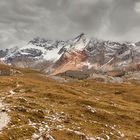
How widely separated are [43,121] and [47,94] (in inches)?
1679

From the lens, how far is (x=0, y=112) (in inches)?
2559

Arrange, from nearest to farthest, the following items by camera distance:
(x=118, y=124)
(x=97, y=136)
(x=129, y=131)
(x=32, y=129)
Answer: (x=32, y=129), (x=97, y=136), (x=129, y=131), (x=118, y=124)

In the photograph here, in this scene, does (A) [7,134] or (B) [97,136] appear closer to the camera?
(A) [7,134]

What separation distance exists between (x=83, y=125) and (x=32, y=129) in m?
13.1

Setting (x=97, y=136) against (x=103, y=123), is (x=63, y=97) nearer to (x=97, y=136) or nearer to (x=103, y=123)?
(x=103, y=123)

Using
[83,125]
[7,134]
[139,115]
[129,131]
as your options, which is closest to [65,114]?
[83,125]

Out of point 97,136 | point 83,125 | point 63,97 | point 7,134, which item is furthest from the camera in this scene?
point 63,97

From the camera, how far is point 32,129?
186ft

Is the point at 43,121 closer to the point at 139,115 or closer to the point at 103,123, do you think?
the point at 103,123

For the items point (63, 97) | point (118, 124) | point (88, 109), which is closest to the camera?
point (118, 124)

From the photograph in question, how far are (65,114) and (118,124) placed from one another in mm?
11588

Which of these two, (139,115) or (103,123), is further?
(139,115)

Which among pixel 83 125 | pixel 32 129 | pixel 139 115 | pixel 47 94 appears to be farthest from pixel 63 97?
pixel 32 129

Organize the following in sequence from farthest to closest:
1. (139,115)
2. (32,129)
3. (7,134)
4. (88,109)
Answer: (139,115)
(88,109)
(32,129)
(7,134)
